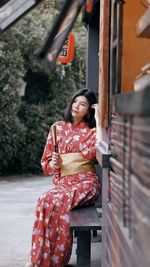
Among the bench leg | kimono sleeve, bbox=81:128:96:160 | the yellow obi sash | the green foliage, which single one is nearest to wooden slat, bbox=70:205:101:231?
the bench leg

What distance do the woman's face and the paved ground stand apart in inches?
55.9

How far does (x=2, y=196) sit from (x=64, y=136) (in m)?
5.70

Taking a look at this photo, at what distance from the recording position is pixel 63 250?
602cm

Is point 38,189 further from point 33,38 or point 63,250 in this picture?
point 63,250

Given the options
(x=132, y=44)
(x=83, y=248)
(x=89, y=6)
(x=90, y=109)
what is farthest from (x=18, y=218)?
(x=132, y=44)

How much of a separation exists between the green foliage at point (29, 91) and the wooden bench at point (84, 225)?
362 inches

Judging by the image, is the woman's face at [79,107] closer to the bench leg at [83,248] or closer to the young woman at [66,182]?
the young woman at [66,182]

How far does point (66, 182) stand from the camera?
20.8 ft

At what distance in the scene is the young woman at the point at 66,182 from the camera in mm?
5953

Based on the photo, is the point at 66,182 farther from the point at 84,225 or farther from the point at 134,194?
the point at 134,194

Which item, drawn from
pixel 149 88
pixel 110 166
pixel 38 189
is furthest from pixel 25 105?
pixel 149 88

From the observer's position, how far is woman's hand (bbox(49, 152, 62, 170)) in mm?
6281

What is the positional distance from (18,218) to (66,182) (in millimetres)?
3113

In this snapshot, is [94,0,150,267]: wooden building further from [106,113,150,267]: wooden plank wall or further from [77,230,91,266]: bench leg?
[77,230,91,266]: bench leg
